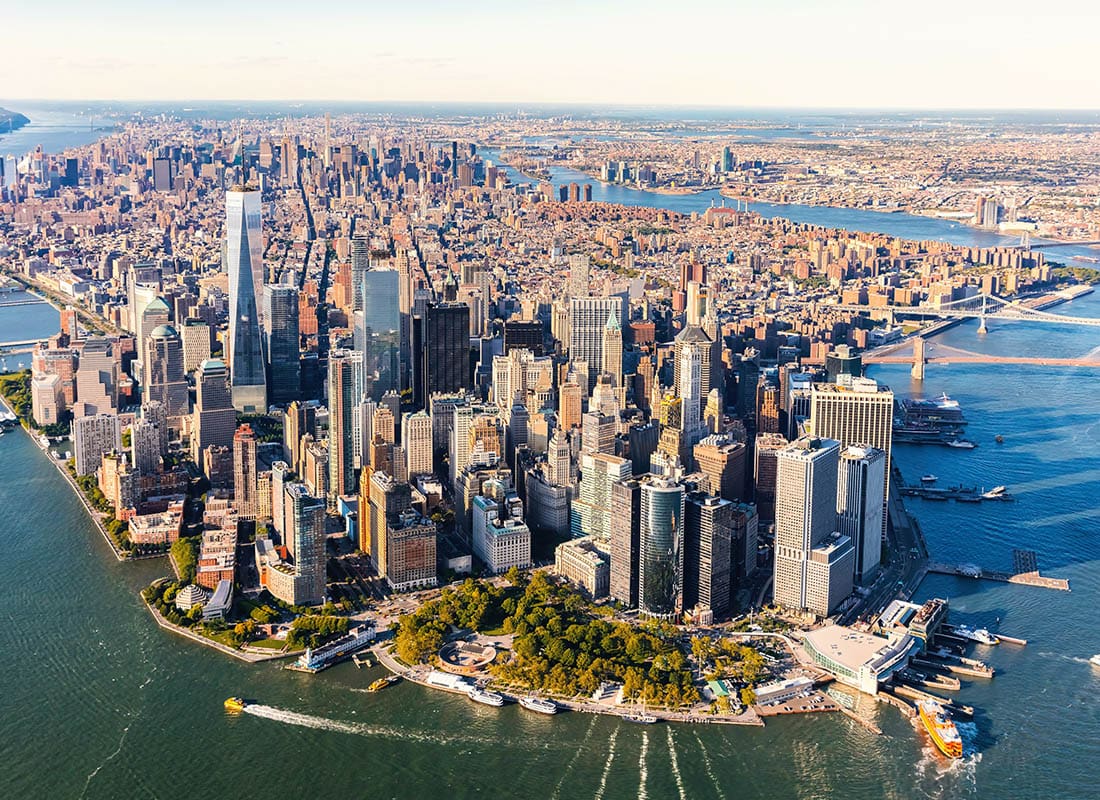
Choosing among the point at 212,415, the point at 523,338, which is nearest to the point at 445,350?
the point at 523,338

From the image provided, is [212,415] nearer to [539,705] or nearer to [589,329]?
[589,329]

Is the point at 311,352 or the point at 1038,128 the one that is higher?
the point at 1038,128

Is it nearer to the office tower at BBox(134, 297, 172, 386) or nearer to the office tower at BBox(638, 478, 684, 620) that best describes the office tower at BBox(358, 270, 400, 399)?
the office tower at BBox(134, 297, 172, 386)

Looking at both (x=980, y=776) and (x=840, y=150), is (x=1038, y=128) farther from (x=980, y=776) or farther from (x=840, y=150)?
(x=980, y=776)

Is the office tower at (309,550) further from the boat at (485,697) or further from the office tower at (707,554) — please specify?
the office tower at (707,554)

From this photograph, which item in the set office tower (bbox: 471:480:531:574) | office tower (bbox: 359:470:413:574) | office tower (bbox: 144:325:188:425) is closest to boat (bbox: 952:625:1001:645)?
office tower (bbox: 471:480:531:574)

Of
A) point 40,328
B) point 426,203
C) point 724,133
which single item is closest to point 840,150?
point 724,133

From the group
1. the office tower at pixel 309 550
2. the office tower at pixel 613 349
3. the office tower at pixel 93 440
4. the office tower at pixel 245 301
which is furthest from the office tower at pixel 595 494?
the office tower at pixel 245 301
